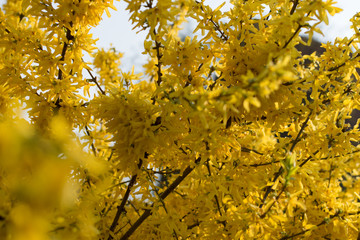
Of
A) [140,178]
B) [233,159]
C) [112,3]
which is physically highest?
[112,3]

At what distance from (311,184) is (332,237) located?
0.36m

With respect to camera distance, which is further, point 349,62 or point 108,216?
point 108,216

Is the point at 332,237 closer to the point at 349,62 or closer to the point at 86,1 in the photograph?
the point at 349,62

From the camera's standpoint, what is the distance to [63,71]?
5.48 ft

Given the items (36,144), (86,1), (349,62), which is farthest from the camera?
(349,62)

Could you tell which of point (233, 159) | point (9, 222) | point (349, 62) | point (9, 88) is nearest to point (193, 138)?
point (233, 159)

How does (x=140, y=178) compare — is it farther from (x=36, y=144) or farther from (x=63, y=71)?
(x=36, y=144)

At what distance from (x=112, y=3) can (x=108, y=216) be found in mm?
1251

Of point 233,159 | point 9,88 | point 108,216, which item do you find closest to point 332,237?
point 233,159

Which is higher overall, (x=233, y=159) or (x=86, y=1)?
(x=86, y=1)

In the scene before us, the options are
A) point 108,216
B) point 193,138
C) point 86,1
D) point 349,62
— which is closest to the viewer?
point 193,138

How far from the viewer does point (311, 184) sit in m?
1.71

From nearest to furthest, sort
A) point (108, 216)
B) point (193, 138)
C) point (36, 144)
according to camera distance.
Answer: point (36, 144) < point (193, 138) < point (108, 216)

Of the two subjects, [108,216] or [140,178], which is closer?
[140,178]
